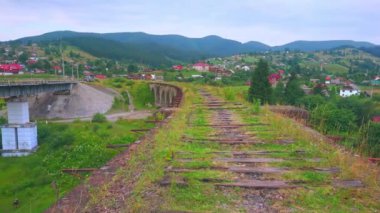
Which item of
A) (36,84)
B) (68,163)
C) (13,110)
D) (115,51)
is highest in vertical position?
(115,51)

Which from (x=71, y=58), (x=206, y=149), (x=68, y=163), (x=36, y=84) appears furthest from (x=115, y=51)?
(x=206, y=149)

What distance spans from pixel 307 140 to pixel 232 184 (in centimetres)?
301

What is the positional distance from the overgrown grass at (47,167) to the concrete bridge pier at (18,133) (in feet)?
3.58

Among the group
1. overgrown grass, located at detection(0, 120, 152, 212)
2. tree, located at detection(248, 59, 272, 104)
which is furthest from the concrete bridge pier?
tree, located at detection(248, 59, 272, 104)

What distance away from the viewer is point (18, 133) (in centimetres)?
2972

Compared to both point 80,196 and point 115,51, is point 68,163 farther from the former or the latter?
point 115,51

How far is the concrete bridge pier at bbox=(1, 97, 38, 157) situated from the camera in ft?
95.1

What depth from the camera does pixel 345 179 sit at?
4.65 m

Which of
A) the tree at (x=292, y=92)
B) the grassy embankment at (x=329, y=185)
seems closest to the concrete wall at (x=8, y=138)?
the grassy embankment at (x=329, y=185)

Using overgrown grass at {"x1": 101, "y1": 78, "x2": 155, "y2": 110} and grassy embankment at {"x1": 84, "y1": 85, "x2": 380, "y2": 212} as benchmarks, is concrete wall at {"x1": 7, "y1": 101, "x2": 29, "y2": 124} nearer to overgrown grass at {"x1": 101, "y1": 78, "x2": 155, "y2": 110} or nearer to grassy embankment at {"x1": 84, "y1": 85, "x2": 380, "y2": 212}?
overgrown grass at {"x1": 101, "y1": 78, "x2": 155, "y2": 110}

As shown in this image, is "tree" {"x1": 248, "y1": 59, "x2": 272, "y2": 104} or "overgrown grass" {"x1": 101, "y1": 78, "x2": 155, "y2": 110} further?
"overgrown grass" {"x1": 101, "y1": 78, "x2": 155, "y2": 110}

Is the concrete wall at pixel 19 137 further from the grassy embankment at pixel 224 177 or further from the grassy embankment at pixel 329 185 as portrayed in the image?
the grassy embankment at pixel 329 185

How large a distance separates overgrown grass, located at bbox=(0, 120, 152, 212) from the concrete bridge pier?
1.09 m

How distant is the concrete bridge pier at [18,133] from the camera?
95.1 ft
